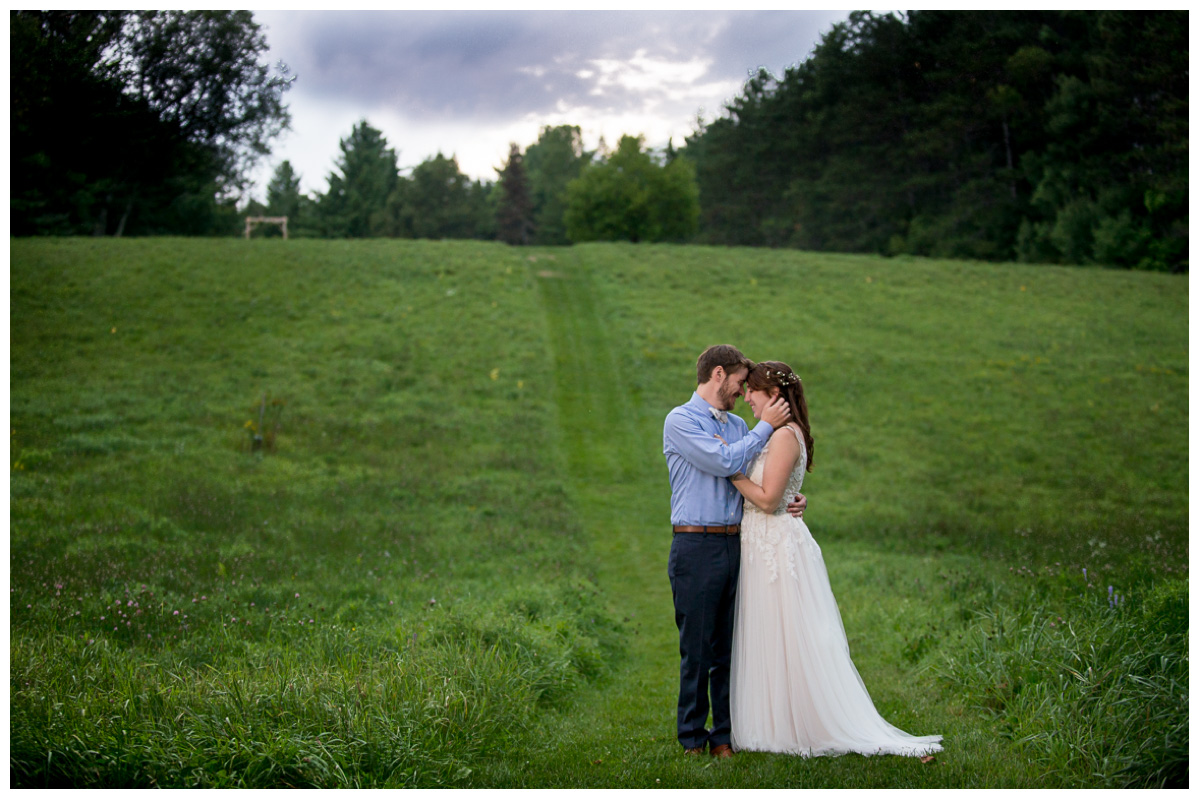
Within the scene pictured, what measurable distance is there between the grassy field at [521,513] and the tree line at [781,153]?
14.4 ft

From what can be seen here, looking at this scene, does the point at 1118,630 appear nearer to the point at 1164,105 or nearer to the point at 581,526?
the point at 581,526

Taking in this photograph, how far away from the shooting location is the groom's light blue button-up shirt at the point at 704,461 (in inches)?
185

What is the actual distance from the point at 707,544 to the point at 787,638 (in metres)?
0.76

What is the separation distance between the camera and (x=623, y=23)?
751 centimetres

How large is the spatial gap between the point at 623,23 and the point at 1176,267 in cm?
3623

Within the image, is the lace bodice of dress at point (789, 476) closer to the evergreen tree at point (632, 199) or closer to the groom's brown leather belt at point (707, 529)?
the groom's brown leather belt at point (707, 529)

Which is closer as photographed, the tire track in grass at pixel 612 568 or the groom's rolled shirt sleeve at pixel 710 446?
the groom's rolled shirt sleeve at pixel 710 446

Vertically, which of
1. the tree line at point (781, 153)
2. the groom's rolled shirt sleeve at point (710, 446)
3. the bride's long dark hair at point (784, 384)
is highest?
the tree line at point (781, 153)

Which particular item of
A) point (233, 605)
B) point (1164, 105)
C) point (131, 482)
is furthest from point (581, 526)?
point (1164, 105)

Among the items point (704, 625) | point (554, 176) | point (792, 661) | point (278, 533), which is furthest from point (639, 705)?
point (554, 176)

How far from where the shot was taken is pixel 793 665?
4.82m

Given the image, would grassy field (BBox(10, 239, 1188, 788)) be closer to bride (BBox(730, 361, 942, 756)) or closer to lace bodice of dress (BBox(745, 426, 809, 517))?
bride (BBox(730, 361, 942, 756))

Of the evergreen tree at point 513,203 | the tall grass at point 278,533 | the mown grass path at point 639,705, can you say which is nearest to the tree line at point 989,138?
the mown grass path at point 639,705

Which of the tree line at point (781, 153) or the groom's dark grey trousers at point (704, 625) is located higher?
A: the tree line at point (781, 153)
